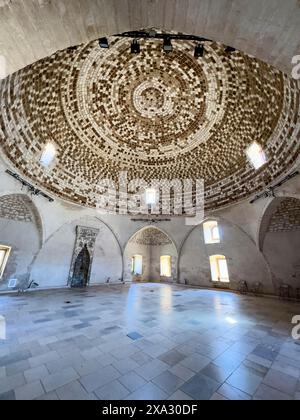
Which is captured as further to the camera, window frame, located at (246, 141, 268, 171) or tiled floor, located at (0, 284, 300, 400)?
window frame, located at (246, 141, 268, 171)

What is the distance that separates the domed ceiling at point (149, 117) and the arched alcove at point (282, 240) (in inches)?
65.9

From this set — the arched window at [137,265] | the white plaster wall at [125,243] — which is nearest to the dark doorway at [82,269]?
the white plaster wall at [125,243]

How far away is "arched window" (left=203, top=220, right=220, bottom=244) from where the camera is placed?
556 inches

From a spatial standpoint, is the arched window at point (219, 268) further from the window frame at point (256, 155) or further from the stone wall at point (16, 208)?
the stone wall at point (16, 208)

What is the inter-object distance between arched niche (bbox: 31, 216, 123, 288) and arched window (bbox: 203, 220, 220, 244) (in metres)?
7.03

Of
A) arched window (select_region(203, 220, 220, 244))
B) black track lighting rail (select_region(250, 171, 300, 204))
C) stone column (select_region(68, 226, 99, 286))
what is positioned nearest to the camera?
black track lighting rail (select_region(250, 171, 300, 204))

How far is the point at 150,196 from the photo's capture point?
15773 millimetres

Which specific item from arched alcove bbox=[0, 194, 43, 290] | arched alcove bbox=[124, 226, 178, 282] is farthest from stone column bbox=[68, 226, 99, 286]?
arched alcove bbox=[124, 226, 178, 282]

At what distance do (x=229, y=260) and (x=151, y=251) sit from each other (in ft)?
25.5

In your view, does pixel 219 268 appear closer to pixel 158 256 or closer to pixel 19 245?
pixel 158 256

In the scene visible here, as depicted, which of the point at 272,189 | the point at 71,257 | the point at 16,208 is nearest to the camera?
the point at 272,189

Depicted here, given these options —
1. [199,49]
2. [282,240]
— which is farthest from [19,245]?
[282,240]

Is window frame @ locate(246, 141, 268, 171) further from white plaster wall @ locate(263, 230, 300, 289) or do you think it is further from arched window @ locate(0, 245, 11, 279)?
arched window @ locate(0, 245, 11, 279)

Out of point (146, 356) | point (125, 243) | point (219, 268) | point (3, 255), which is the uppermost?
point (125, 243)
